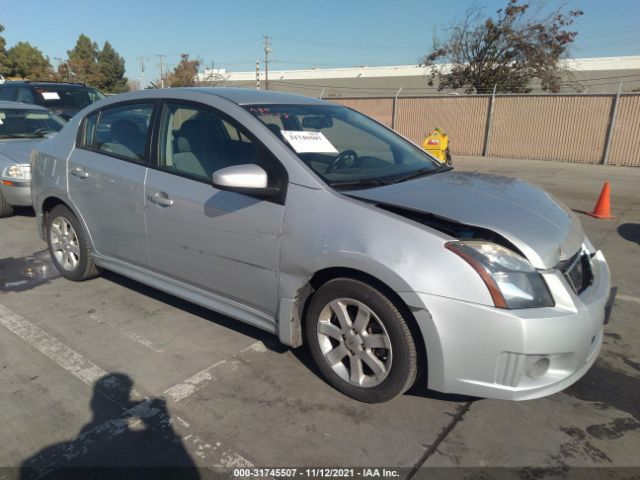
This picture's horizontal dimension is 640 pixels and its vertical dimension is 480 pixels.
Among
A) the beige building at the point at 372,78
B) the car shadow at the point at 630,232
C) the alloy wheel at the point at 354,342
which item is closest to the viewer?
the alloy wheel at the point at 354,342

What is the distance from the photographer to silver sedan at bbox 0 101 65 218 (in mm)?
6359

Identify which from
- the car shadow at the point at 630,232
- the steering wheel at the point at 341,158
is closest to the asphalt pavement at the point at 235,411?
the steering wheel at the point at 341,158

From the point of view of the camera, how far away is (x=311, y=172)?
9.05ft

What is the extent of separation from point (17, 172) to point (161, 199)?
4.25m

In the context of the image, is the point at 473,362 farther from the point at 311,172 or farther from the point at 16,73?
the point at 16,73

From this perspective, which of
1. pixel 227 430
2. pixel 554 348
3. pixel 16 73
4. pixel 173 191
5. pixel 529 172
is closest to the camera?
pixel 554 348

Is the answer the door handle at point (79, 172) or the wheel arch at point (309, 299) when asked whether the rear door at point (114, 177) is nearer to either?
the door handle at point (79, 172)

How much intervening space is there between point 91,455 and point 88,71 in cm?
6606

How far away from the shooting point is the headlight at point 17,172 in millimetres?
6324

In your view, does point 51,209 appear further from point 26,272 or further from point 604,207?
point 604,207

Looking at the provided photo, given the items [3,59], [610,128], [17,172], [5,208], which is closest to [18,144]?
[17,172]

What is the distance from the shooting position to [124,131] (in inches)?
150

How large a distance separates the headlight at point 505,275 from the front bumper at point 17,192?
618cm

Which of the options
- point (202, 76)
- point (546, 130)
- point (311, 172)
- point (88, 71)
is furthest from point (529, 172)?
point (88, 71)
